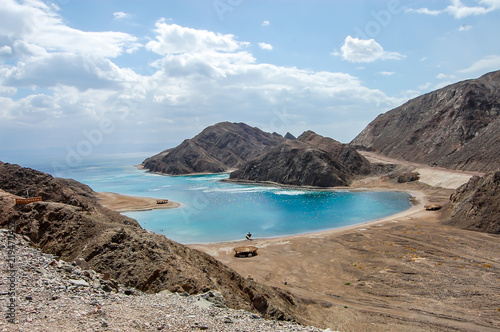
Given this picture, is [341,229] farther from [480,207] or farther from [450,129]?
[450,129]

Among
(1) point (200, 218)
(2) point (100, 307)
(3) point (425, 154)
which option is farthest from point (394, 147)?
(2) point (100, 307)

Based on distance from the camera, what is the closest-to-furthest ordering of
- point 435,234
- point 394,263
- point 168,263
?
point 168,263 < point 394,263 < point 435,234

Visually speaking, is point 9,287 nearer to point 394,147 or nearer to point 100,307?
point 100,307

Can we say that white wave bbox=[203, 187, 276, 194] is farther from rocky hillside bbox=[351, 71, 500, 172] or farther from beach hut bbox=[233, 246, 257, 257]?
beach hut bbox=[233, 246, 257, 257]

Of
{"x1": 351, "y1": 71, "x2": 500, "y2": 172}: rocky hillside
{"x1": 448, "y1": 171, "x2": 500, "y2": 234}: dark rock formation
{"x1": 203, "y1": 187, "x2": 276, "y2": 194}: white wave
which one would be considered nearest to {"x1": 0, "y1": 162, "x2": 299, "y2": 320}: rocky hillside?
{"x1": 448, "y1": 171, "x2": 500, "y2": 234}: dark rock formation

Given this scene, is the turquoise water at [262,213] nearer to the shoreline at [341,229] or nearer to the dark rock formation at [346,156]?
the shoreline at [341,229]
